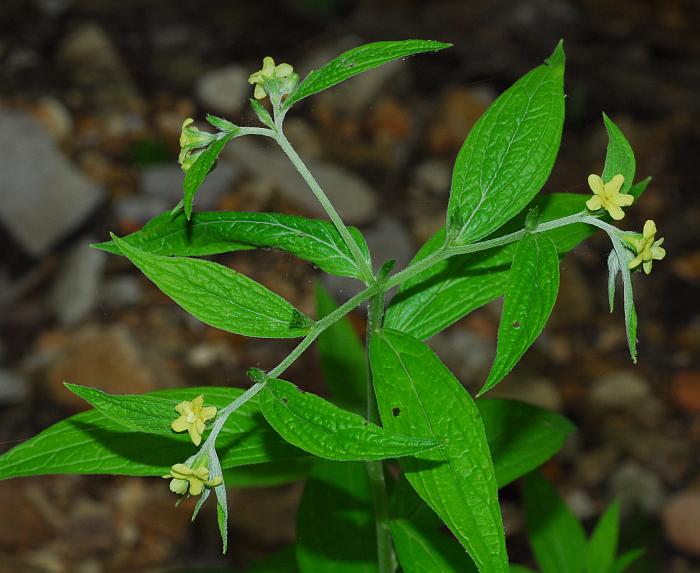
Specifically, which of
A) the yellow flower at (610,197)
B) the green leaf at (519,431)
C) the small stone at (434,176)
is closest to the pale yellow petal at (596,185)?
the yellow flower at (610,197)

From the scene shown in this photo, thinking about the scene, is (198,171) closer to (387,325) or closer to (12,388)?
(387,325)

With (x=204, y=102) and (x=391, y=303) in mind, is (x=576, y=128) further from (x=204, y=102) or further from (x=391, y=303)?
(x=391, y=303)

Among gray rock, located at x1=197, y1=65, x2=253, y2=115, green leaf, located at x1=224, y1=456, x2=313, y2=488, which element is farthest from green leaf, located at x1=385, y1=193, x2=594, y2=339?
gray rock, located at x1=197, y1=65, x2=253, y2=115

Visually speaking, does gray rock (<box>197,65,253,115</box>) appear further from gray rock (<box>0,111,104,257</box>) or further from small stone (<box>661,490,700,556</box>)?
small stone (<box>661,490,700,556</box>)

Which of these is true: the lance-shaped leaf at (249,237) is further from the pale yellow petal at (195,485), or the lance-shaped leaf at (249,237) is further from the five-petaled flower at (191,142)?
the pale yellow petal at (195,485)

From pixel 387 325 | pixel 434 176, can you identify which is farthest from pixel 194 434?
pixel 434 176

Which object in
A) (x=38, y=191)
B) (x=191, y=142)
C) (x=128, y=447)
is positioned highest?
(x=38, y=191)
